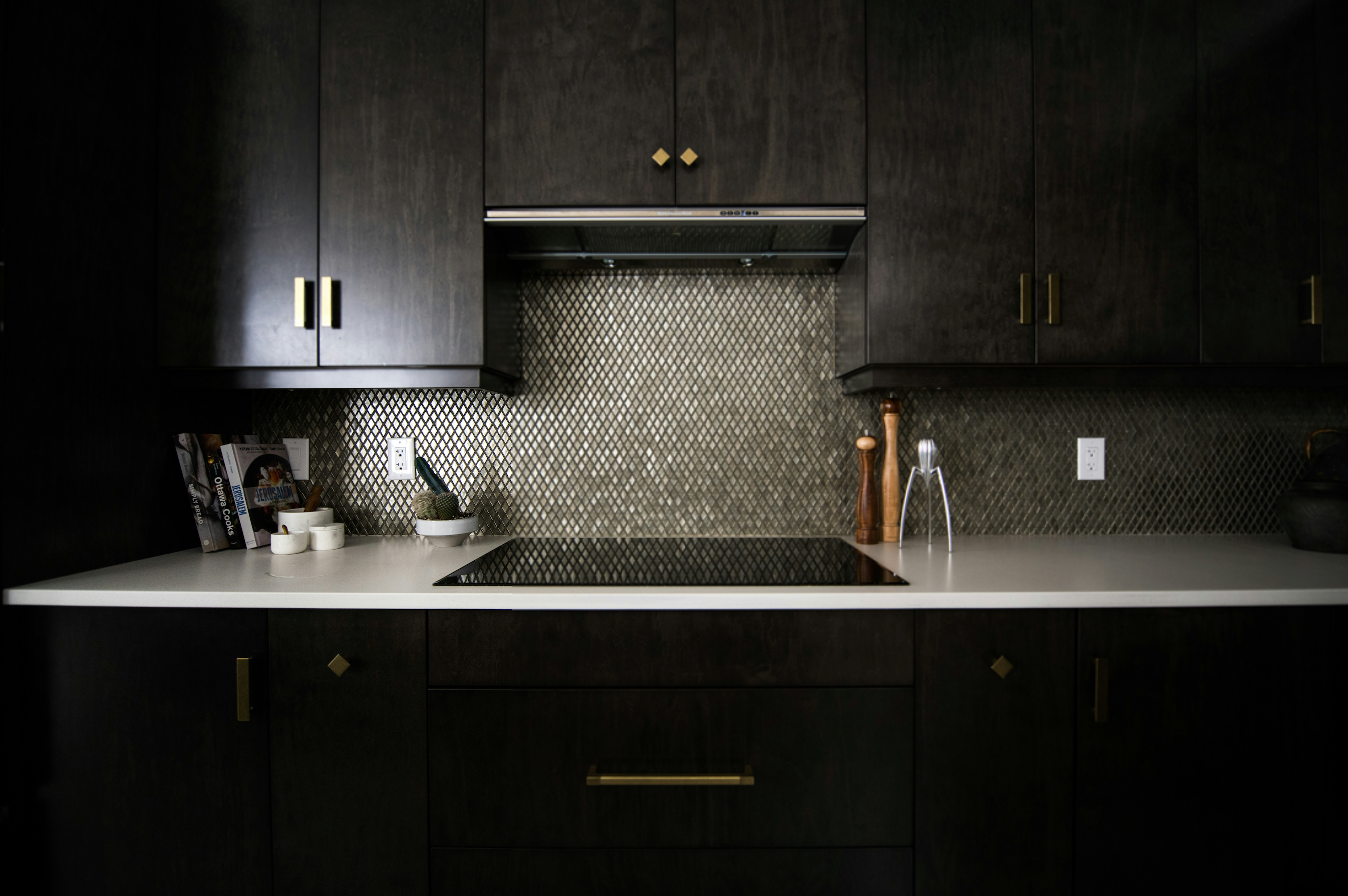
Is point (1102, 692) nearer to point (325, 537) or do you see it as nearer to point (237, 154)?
point (325, 537)

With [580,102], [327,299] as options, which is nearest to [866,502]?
[580,102]

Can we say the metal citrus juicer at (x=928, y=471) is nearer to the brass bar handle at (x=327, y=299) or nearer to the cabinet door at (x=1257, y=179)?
the cabinet door at (x=1257, y=179)

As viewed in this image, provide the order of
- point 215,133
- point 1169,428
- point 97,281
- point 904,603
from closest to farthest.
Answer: point 904,603 → point 97,281 → point 215,133 → point 1169,428

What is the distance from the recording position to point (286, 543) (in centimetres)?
148

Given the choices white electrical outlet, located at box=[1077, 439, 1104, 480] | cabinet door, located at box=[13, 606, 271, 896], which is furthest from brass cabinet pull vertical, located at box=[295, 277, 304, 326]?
white electrical outlet, located at box=[1077, 439, 1104, 480]

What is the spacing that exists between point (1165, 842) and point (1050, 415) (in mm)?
1034

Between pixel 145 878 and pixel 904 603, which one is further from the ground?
pixel 904 603

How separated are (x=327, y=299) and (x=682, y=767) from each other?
128cm

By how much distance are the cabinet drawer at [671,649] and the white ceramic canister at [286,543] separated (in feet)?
1.95

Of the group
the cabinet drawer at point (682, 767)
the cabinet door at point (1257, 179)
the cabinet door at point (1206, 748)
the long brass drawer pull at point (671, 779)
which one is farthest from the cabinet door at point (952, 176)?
the long brass drawer pull at point (671, 779)

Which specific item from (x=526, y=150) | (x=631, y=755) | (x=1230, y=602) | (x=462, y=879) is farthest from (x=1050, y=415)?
(x=462, y=879)

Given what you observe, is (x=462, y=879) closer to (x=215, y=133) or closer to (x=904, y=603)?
(x=904, y=603)

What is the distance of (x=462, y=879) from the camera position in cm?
114

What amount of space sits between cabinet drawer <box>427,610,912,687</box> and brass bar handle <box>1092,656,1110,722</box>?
1.13 ft
